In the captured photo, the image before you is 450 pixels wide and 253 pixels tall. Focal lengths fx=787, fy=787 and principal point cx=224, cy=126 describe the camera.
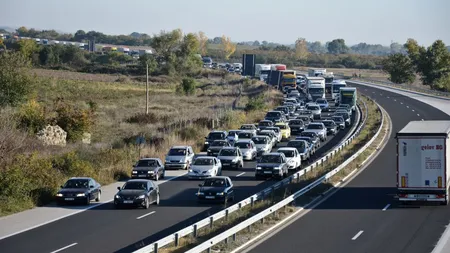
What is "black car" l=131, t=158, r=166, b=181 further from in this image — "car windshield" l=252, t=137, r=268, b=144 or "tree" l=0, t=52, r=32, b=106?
"tree" l=0, t=52, r=32, b=106

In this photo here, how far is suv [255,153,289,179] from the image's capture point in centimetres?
3941

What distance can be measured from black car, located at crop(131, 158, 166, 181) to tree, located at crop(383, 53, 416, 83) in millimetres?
100262

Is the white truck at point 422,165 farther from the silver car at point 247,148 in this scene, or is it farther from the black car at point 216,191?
the silver car at point 247,148

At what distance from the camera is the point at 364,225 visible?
83.8 ft

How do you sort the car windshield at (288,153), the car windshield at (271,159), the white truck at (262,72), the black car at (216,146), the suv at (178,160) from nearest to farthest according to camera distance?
the car windshield at (271,159), the car windshield at (288,153), the suv at (178,160), the black car at (216,146), the white truck at (262,72)

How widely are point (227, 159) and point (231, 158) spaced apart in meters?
0.28

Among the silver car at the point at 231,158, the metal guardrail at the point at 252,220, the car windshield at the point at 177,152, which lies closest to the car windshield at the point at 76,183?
the metal guardrail at the point at 252,220

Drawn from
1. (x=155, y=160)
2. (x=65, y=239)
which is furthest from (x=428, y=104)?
(x=65, y=239)

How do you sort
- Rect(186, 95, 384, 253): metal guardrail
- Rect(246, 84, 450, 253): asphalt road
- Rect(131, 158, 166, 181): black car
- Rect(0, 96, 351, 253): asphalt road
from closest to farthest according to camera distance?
Rect(186, 95, 384, 253): metal guardrail
Rect(246, 84, 450, 253): asphalt road
Rect(0, 96, 351, 253): asphalt road
Rect(131, 158, 166, 181): black car

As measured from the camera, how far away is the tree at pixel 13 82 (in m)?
65.4

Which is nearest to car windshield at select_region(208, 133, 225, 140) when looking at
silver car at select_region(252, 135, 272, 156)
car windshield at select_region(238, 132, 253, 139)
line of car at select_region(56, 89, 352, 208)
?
line of car at select_region(56, 89, 352, 208)

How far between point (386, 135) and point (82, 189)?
36.7m

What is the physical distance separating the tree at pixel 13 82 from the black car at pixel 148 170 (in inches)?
1162

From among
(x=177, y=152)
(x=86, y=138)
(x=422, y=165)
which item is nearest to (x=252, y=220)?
(x=422, y=165)
